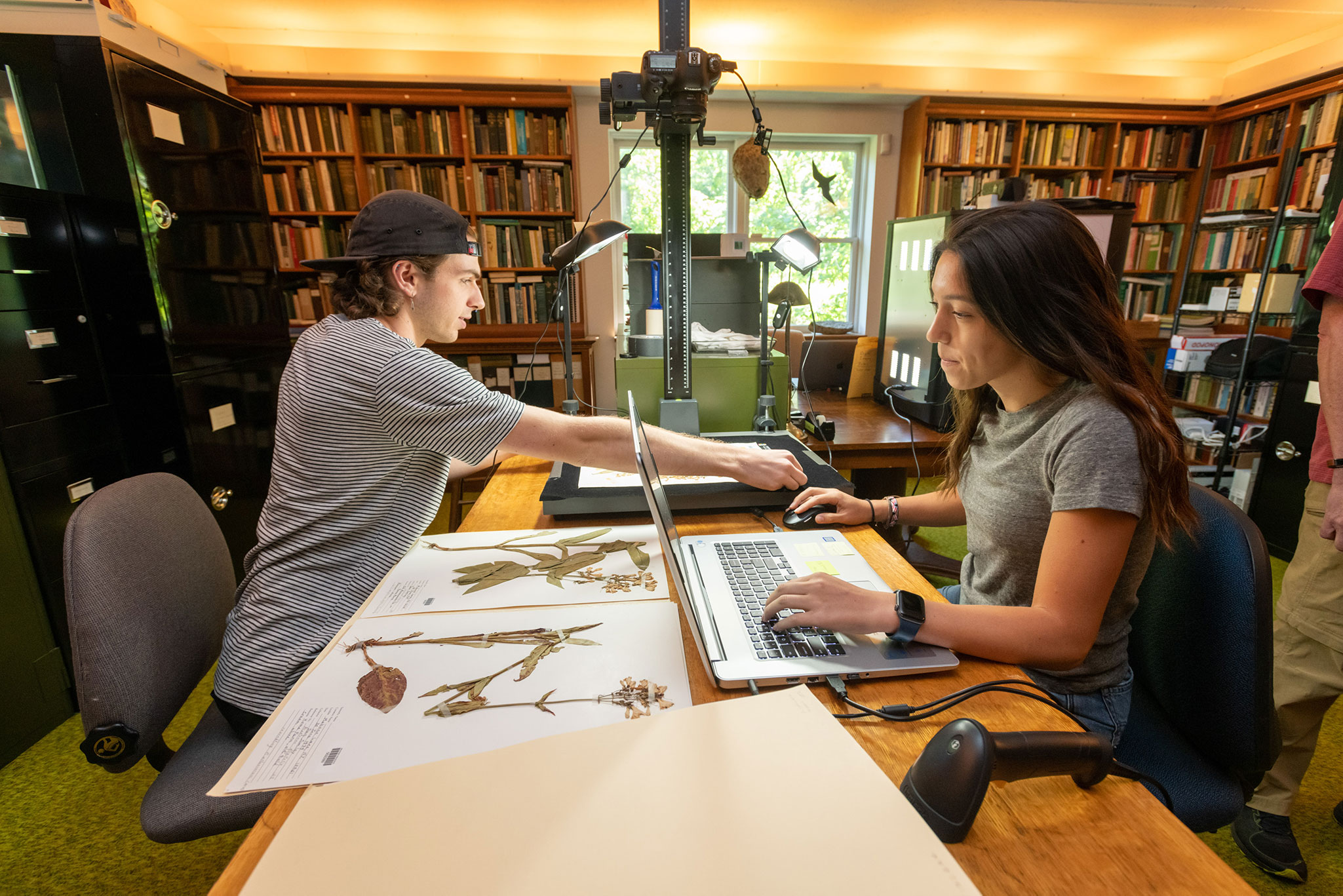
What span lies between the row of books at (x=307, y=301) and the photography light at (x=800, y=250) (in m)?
3.38

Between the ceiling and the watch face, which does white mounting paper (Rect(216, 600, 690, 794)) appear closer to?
the watch face

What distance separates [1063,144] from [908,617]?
474 cm

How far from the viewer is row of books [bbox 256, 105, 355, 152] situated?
364 cm

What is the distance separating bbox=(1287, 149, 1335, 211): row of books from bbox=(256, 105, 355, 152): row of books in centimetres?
547

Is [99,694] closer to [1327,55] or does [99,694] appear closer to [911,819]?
[911,819]

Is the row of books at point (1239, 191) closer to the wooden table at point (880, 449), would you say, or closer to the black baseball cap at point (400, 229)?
the wooden table at point (880, 449)

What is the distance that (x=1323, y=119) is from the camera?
11.2 feet

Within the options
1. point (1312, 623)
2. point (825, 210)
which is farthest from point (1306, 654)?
point (825, 210)

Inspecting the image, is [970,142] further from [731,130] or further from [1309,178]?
[1309,178]

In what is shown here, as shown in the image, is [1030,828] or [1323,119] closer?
[1030,828]

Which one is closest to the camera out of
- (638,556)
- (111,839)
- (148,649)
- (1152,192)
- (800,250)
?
(148,649)

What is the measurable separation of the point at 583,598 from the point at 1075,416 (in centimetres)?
69

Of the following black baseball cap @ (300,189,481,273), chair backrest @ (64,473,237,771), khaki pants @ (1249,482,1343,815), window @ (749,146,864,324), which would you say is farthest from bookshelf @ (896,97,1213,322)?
chair backrest @ (64,473,237,771)

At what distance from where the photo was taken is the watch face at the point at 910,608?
69 cm
